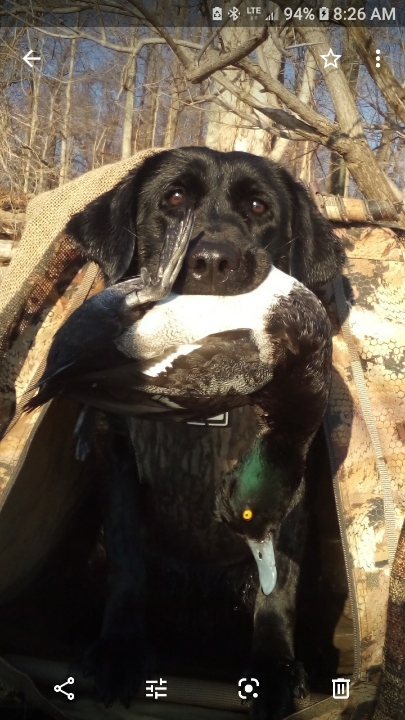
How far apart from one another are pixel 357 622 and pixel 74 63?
22.5 ft

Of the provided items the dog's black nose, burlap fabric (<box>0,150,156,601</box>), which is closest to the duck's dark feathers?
the dog's black nose

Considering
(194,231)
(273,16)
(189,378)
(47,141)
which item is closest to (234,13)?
(273,16)

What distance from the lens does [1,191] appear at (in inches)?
290

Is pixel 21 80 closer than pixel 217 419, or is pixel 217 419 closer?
pixel 217 419

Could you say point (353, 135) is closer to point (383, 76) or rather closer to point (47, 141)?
point (383, 76)

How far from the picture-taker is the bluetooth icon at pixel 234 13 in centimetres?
345

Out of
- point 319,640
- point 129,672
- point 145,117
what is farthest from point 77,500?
point 145,117

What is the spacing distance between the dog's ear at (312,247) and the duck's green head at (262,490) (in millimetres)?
702

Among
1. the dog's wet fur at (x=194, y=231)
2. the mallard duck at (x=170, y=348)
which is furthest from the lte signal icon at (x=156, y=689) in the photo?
the mallard duck at (x=170, y=348)

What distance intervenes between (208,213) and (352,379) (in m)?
0.63

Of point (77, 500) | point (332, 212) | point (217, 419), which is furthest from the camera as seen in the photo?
point (77, 500)

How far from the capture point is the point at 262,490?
1.69 metres

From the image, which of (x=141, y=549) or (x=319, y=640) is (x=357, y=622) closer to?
(x=319, y=640)

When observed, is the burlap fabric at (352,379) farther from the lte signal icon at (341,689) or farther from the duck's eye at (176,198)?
the duck's eye at (176,198)
